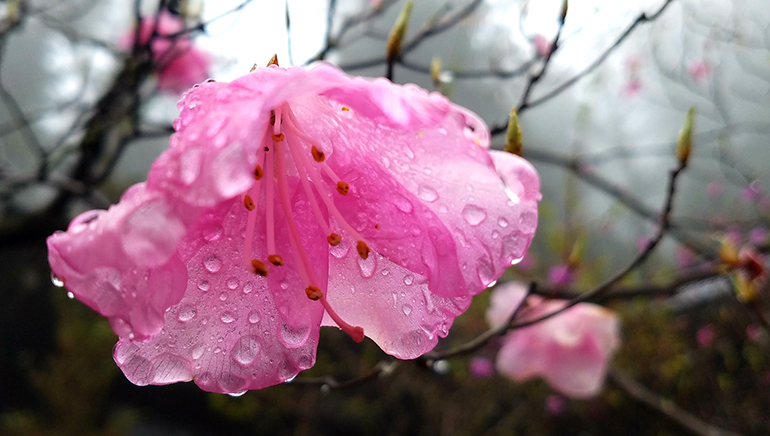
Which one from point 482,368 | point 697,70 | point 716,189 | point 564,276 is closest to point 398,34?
point 564,276

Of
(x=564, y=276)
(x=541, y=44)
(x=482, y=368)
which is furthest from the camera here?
(x=482, y=368)

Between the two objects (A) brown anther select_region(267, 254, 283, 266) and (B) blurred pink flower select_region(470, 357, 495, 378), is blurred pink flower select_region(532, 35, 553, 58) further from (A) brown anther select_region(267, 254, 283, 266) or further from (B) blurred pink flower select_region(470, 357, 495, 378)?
(B) blurred pink flower select_region(470, 357, 495, 378)

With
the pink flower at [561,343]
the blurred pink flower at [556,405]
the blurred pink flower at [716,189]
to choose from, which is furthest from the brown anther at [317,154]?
the blurred pink flower at [716,189]

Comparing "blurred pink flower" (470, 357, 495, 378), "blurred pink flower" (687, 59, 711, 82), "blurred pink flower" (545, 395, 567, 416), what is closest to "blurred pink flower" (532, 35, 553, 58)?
"blurred pink flower" (470, 357, 495, 378)

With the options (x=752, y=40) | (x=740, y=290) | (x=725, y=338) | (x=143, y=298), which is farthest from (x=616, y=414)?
(x=143, y=298)

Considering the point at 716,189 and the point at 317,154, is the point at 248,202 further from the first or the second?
the point at 716,189

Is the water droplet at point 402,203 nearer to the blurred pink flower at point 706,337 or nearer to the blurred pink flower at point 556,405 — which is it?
the blurred pink flower at point 556,405

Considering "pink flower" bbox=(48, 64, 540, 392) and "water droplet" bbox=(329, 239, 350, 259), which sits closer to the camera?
"pink flower" bbox=(48, 64, 540, 392)

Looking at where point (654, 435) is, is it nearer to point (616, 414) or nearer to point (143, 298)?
point (616, 414)
